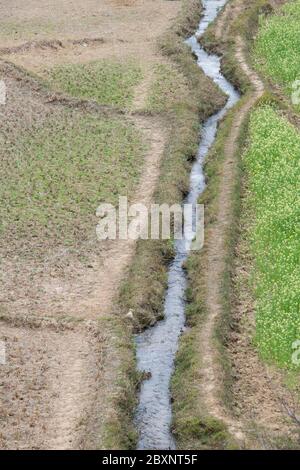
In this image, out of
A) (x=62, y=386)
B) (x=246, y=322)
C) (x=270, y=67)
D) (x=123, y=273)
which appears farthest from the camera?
(x=270, y=67)

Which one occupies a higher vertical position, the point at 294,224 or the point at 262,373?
the point at 294,224

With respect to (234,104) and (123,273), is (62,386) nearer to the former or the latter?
(123,273)

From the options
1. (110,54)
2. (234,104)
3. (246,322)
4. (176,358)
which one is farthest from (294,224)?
(110,54)

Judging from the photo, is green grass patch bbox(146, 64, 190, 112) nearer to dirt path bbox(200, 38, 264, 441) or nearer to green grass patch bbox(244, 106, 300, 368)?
dirt path bbox(200, 38, 264, 441)

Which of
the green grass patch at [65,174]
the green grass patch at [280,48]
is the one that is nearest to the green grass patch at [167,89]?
the green grass patch at [65,174]

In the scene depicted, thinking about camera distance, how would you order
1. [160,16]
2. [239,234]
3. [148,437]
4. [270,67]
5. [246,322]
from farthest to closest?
[160,16], [270,67], [239,234], [246,322], [148,437]

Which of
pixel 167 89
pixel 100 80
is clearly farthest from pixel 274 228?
pixel 100 80

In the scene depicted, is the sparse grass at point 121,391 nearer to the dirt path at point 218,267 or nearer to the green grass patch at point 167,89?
the dirt path at point 218,267

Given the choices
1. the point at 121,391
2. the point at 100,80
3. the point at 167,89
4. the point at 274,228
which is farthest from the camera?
the point at 100,80

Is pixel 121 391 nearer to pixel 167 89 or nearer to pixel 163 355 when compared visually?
pixel 163 355
